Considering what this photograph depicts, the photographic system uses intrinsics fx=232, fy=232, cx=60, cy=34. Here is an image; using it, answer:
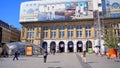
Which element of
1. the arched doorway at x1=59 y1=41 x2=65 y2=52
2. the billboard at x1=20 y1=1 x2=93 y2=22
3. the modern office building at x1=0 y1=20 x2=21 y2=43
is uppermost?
the billboard at x1=20 y1=1 x2=93 y2=22

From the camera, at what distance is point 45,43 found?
106 m

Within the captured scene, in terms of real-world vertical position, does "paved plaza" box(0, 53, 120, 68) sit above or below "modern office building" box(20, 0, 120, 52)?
below

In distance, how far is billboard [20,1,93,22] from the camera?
330ft

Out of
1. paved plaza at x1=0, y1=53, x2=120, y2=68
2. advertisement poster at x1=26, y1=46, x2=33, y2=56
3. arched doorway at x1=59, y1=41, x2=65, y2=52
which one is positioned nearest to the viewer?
paved plaza at x1=0, y1=53, x2=120, y2=68

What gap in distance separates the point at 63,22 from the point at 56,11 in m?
5.78

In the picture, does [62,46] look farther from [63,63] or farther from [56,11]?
[63,63]

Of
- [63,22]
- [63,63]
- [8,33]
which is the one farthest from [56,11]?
[63,63]

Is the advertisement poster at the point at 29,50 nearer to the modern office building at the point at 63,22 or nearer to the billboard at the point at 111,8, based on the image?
the modern office building at the point at 63,22

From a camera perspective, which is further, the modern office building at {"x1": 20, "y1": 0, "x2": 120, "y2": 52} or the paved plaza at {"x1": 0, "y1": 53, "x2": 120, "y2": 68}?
the modern office building at {"x1": 20, "y1": 0, "x2": 120, "y2": 52}

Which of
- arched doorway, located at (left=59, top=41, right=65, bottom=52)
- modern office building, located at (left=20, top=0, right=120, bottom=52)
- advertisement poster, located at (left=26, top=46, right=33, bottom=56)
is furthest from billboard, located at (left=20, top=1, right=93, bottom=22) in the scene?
advertisement poster, located at (left=26, top=46, right=33, bottom=56)

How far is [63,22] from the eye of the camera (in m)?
103

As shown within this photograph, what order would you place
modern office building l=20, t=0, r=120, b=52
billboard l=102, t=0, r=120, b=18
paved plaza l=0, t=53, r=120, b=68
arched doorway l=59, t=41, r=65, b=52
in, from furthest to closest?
arched doorway l=59, t=41, r=65, b=52
modern office building l=20, t=0, r=120, b=52
billboard l=102, t=0, r=120, b=18
paved plaza l=0, t=53, r=120, b=68

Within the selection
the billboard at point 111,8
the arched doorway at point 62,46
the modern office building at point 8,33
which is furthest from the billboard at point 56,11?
the modern office building at point 8,33

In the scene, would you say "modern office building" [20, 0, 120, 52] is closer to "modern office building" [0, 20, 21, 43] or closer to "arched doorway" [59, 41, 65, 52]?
"arched doorway" [59, 41, 65, 52]
